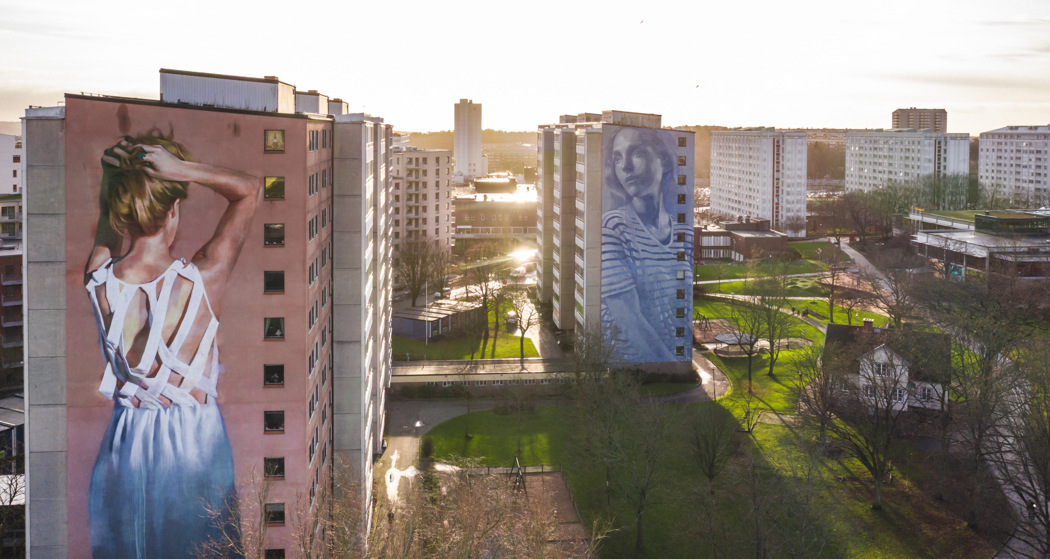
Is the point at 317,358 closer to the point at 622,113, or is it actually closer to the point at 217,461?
the point at 217,461

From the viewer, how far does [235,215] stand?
66.8 ft

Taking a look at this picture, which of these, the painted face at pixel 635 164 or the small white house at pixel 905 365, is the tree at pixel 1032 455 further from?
the painted face at pixel 635 164

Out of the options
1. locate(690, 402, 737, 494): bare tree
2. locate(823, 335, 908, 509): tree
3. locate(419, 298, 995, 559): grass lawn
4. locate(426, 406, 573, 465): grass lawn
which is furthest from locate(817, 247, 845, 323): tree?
locate(426, 406, 573, 465): grass lawn

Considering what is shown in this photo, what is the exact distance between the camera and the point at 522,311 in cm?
5469

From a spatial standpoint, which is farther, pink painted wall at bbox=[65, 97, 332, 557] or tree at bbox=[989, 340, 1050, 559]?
tree at bbox=[989, 340, 1050, 559]

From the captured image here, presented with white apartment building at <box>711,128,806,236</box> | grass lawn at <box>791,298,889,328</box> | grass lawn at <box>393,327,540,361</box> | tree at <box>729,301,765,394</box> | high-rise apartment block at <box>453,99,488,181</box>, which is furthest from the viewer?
high-rise apartment block at <box>453,99,488,181</box>

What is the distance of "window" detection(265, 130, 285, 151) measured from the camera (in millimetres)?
20484

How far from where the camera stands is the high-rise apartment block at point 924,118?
155 metres

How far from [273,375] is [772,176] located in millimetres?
87556

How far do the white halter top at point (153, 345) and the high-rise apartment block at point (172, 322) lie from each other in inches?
1.2

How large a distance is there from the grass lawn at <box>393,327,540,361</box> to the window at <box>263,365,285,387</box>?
26762mm

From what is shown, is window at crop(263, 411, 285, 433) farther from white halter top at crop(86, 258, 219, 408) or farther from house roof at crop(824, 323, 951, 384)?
house roof at crop(824, 323, 951, 384)

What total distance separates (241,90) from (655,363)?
27614 millimetres

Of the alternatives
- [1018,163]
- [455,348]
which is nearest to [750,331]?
[455,348]
